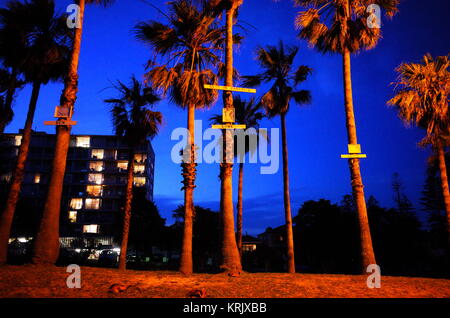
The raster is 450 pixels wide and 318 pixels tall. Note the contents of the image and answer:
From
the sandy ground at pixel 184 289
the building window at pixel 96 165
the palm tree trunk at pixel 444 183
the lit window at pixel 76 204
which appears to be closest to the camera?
the sandy ground at pixel 184 289

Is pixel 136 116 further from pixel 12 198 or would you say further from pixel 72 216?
pixel 72 216

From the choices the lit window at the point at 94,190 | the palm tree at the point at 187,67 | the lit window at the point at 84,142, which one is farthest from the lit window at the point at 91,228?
the palm tree at the point at 187,67

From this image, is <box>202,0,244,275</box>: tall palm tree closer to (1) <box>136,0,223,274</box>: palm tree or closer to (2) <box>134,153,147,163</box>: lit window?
(1) <box>136,0,223,274</box>: palm tree

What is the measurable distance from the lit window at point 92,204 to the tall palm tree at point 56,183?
6671cm

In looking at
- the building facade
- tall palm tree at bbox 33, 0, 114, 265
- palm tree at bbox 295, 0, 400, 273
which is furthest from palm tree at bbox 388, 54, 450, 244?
the building facade

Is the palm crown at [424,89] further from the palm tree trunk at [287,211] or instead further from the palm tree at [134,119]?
the palm tree at [134,119]

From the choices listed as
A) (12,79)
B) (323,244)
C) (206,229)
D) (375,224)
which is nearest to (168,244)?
(206,229)

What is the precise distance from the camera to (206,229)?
136 ft

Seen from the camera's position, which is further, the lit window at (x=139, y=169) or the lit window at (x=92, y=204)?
the lit window at (x=139, y=169)

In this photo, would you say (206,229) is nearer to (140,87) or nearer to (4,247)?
(140,87)

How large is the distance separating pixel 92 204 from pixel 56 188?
67644 mm

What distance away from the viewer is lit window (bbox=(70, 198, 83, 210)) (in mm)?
71750

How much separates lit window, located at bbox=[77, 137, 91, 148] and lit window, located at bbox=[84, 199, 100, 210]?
45.2 ft

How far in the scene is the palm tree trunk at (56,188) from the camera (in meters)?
→ 9.52
